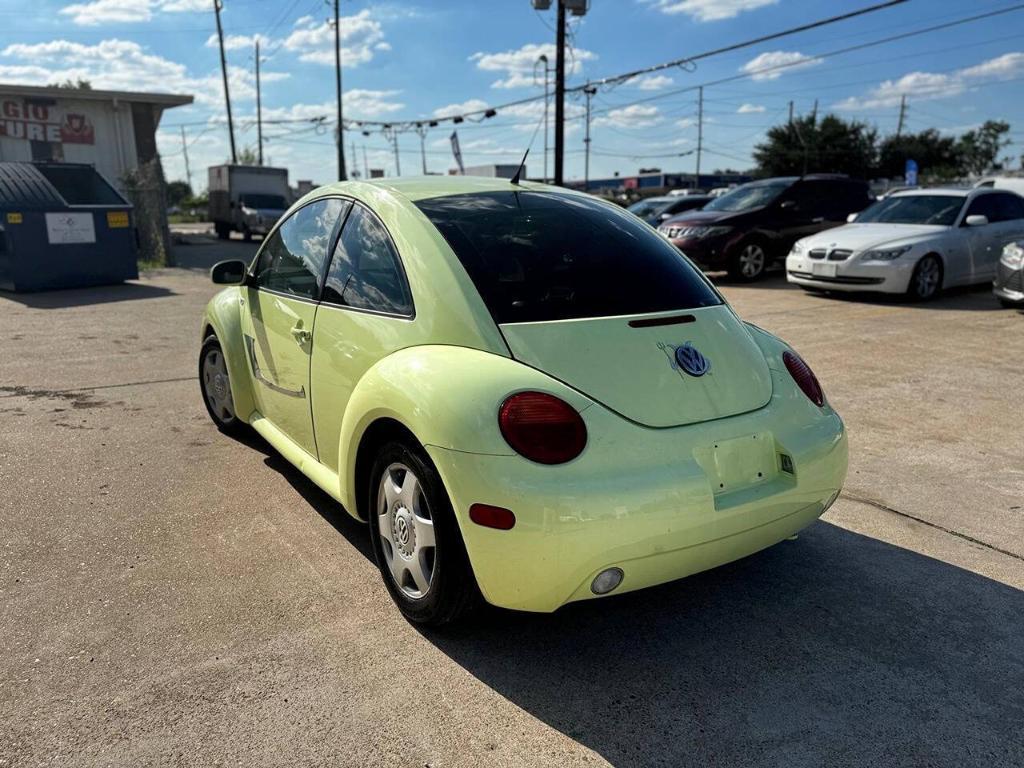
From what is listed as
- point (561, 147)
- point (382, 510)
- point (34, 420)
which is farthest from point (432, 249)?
point (561, 147)

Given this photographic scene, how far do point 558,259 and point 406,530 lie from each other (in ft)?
3.89

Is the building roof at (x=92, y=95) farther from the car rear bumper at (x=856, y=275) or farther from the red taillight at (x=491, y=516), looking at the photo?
the red taillight at (x=491, y=516)

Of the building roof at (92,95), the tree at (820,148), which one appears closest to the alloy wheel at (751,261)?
the building roof at (92,95)

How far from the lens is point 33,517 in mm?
3738

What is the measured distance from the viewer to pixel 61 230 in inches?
471

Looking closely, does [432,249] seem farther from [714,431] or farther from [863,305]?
[863,305]

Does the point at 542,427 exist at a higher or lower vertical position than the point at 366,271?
lower

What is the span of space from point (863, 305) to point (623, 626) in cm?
897

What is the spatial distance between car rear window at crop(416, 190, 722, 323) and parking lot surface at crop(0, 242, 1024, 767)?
1162mm

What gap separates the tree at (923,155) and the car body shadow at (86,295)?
7295 centimetres

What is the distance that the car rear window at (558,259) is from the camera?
280cm

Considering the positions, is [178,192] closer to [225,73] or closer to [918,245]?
[225,73]

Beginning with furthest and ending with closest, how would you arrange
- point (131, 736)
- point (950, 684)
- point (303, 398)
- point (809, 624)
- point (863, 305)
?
1. point (863, 305)
2. point (303, 398)
3. point (809, 624)
4. point (950, 684)
5. point (131, 736)

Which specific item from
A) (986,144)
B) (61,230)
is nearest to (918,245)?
(61,230)
